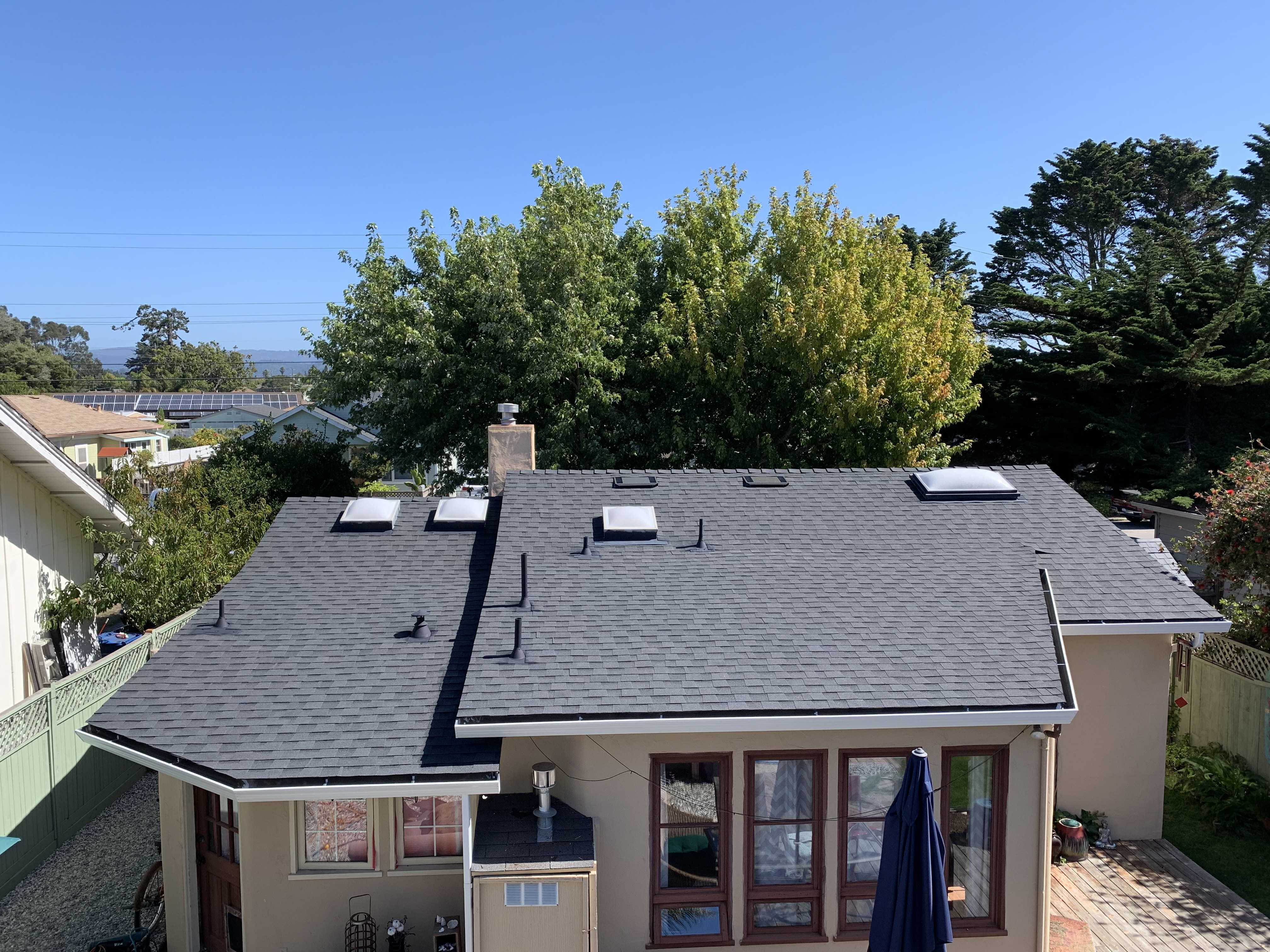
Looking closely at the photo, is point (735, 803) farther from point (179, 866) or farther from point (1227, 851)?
point (1227, 851)

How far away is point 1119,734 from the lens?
10609mm

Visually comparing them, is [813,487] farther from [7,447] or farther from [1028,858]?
[7,447]

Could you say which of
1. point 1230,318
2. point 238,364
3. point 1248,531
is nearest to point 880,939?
point 1248,531

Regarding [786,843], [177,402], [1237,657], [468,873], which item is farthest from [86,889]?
[177,402]

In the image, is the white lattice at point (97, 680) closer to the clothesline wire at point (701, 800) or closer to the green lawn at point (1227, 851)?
the clothesline wire at point (701, 800)

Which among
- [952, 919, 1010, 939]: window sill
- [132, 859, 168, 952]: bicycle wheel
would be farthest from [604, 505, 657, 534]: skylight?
[132, 859, 168, 952]: bicycle wheel

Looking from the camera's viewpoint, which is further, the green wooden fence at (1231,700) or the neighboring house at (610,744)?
the green wooden fence at (1231,700)

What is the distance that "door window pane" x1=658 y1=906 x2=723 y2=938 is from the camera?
313 inches

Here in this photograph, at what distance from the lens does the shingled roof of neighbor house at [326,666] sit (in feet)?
23.6

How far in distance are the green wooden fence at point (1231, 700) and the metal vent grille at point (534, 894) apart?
32.5 feet

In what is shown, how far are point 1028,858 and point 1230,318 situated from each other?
23809mm

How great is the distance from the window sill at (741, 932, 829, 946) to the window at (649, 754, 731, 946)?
0.66 ft

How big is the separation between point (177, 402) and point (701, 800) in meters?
75.4

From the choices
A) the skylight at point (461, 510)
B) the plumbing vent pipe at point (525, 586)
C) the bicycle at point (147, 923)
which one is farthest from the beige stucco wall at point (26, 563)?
the plumbing vent pipe at point (525, 586)
